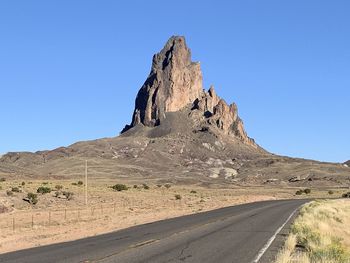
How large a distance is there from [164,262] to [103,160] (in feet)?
549

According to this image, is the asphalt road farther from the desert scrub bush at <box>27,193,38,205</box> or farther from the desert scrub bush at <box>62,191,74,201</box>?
the desert scrub bush at <box>62,191,74,201</box>

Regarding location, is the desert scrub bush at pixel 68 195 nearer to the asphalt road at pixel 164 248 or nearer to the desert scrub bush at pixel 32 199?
the desert scrub bush at pixel 32 199

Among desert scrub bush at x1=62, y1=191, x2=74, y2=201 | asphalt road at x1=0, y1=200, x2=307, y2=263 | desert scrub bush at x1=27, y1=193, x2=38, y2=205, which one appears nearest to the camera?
asphalt road at x1=0, y1=200, x2=307, y2=263

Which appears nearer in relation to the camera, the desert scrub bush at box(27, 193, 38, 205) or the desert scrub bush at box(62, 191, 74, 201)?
the desert scrub bush at box(27, 193, 38, 205)

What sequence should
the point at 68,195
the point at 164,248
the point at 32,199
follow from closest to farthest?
the point at 164,248
the point at 32,199
the point at 68,195

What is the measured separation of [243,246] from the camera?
18938mm

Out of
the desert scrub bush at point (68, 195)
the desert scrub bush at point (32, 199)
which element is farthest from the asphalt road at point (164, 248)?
the desert scrub bush at point (68, 195)

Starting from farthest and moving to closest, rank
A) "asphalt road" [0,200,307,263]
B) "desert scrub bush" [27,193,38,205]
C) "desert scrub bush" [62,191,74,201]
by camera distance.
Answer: "desert scrub bush" [62,191,74,201] → "desert scrub bush" [27,193,38,205] → "asphalt road" [0,200,307,263]

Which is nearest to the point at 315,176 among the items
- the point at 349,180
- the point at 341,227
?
the point at 349,180

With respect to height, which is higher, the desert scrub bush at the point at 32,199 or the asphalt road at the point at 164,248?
the desert scrub bush at the point at 32,199

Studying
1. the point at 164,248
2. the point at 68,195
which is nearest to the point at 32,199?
the point at 68,195

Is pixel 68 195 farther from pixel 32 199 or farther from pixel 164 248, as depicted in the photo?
pixel 164 248

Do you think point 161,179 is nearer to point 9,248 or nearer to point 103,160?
point 103,160

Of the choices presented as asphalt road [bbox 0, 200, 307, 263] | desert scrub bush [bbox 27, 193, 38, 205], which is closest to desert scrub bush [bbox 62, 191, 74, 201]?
desert scrub bush [bbox 27, 193, 38, 205]
